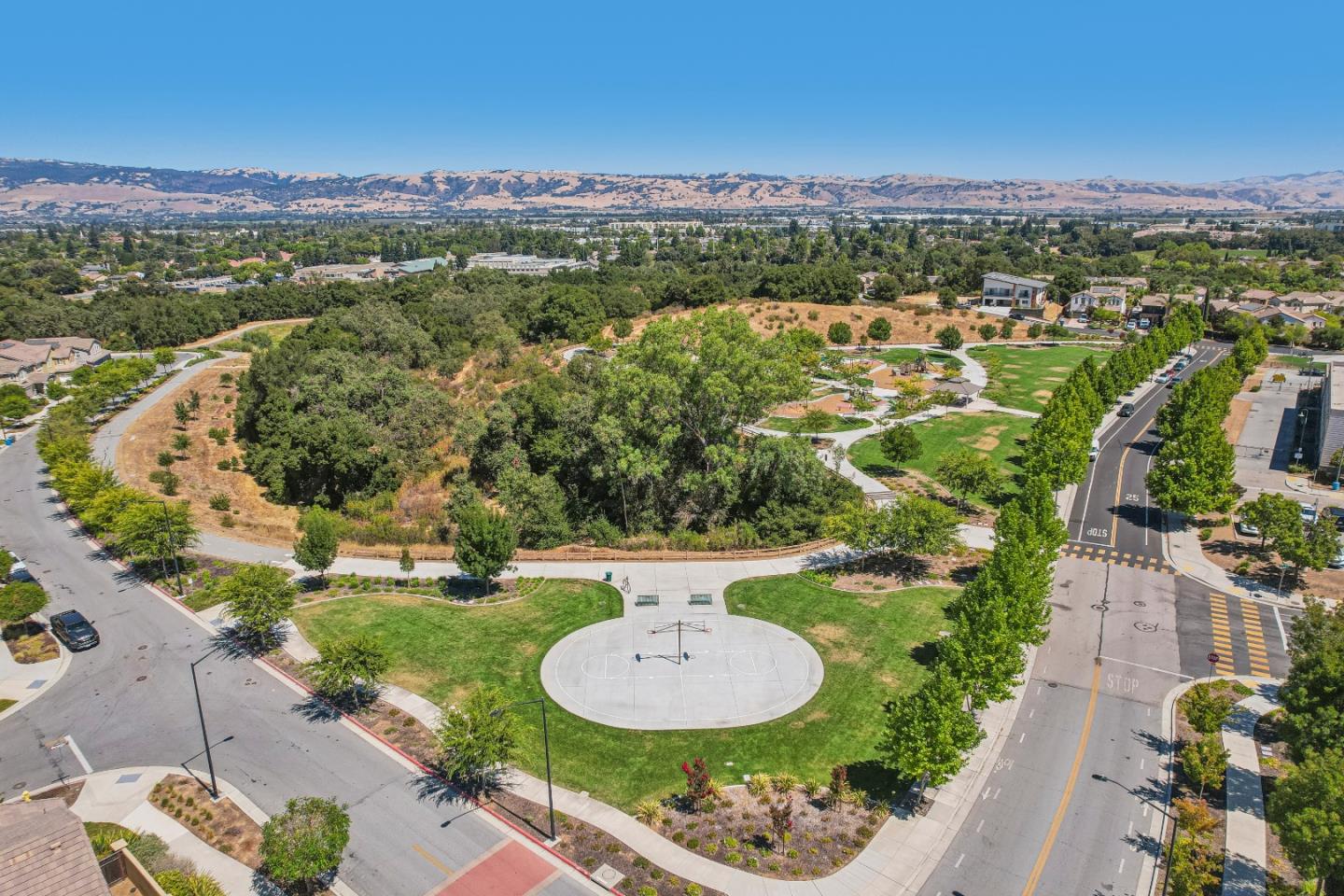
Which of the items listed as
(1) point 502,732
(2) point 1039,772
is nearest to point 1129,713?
(2) point 1039,772

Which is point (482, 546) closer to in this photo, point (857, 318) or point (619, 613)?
point (619, 613)

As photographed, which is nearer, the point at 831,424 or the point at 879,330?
the point at 831,424

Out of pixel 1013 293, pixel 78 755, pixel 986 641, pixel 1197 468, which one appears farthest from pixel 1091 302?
pixel 78 755

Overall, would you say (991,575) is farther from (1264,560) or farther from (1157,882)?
(1264,560)

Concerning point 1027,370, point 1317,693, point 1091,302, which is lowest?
point 1027,370

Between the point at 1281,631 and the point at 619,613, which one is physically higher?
the point at 1281,631

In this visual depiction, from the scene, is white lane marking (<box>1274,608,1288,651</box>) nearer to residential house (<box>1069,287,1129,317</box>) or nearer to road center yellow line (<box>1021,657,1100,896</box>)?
road center yellow line (<box>1021,657,1100,896</box>)

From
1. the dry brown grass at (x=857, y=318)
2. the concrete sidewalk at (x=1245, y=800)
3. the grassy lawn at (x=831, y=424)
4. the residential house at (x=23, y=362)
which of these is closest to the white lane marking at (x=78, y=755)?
the concrete sidewalk at (x=1245, y=800)

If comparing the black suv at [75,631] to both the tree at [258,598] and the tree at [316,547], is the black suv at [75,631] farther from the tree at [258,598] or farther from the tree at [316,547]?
the tree at [316,547]
